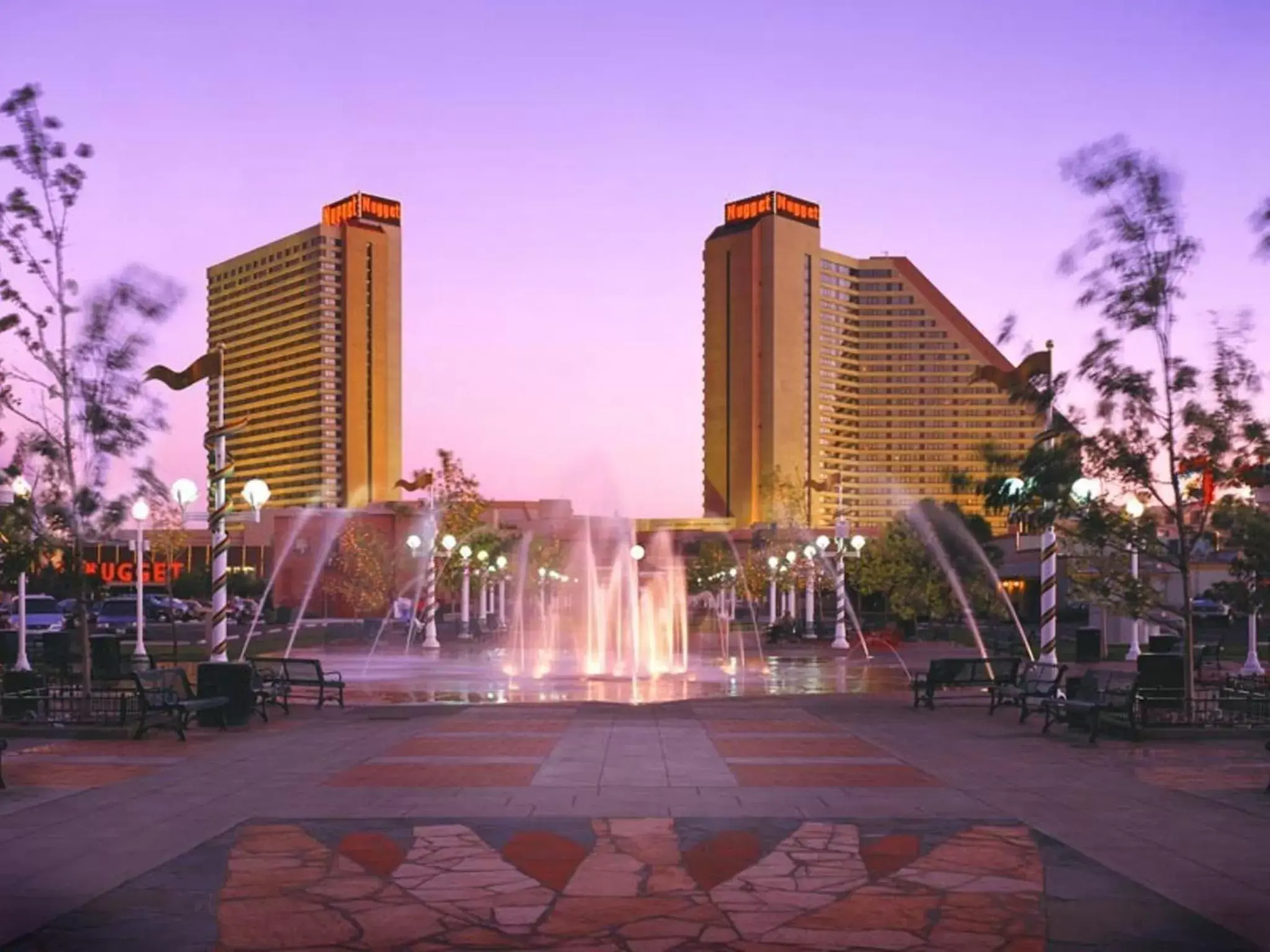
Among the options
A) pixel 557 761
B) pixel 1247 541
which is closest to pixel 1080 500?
pixel 1247 541

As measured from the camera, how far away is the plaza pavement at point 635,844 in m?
6.96

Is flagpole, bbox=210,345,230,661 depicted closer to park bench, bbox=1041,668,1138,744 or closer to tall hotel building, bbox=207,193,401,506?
park bench, bbox=1041,668,1138,744

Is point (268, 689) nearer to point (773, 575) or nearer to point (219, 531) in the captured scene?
point (219, 531)

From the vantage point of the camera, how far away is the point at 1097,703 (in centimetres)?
1520

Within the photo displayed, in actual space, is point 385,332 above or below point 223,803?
above

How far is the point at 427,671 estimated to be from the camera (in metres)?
29.4

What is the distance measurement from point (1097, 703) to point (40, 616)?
40359mm

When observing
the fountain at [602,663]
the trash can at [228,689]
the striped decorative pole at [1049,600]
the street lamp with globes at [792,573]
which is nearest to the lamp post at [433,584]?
the fountain at [602,663]

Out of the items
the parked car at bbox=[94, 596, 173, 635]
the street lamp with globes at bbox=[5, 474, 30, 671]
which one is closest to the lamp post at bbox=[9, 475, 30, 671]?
the street lamp with globes at bbox=[5, 474, 30, 671]

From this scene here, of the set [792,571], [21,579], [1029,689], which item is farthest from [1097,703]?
[792,571]

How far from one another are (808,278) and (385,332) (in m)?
62.5

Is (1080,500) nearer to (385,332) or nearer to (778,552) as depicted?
(778,552)

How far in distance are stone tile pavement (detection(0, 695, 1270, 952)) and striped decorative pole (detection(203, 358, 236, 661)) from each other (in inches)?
115

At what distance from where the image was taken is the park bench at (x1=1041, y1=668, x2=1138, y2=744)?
1516 centimetres
